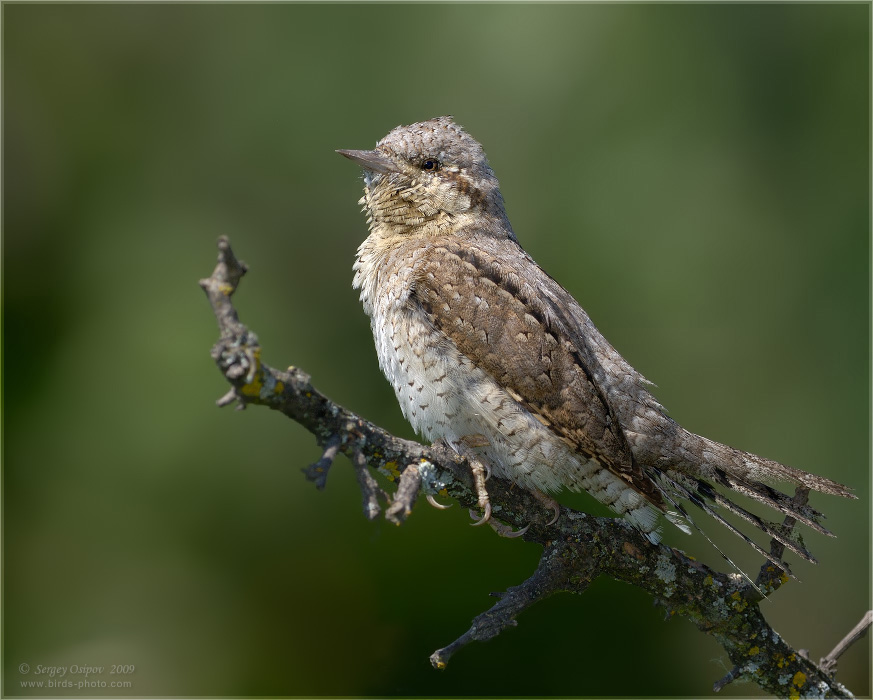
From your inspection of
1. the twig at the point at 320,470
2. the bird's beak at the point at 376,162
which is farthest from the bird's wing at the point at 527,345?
the twig at the point at 320,470

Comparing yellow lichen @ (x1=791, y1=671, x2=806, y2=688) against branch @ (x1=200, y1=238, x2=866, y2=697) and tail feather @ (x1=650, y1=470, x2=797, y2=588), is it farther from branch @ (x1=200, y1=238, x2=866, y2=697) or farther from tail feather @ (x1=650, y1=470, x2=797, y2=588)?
tail feather @ (x1=650, y1=470, x2=797, y2=588)

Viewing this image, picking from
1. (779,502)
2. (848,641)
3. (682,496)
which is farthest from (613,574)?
(848,641)

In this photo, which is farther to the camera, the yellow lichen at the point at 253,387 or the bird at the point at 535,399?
the bird at the point at 535,399

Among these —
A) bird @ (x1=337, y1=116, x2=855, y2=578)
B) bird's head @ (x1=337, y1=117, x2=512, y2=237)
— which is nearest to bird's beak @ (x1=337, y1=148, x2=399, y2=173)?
bird's head @ (x1=337, y1=117, x2=512, y2=237)

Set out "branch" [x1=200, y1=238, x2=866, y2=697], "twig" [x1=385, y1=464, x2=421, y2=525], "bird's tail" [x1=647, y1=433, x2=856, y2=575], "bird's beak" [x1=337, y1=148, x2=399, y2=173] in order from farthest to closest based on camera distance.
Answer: "bird's beak" [x1=337, y1=148, x2=399, y2=173] → "bird's tail" [x1=647, y1=433, x2=856, y2=575] → "branch" [x1=200, y1=238, x2=866, y2=697] → "twig" [x1=385, y1=464, x2=421, y2=525]

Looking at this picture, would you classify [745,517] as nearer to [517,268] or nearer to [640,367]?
[517,268]

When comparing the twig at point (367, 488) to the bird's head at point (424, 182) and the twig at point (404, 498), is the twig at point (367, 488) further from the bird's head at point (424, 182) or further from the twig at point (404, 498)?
the bird's head at point (424, 182)
